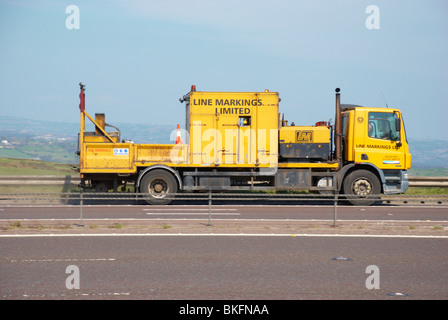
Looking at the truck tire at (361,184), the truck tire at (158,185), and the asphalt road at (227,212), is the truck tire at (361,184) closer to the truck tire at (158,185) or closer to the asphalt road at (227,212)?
the asphalt road at (227,212)

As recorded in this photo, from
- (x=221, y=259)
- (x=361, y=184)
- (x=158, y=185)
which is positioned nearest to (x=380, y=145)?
(x=361, y=184)

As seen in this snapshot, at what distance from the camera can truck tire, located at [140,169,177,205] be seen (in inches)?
794

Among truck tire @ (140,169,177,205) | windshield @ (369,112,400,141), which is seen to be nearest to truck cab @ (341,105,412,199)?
windshield @ (369,112,400,141)

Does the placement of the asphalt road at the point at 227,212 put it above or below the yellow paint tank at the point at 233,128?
below

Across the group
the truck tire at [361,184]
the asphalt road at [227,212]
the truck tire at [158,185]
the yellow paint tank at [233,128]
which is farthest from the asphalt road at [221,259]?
the truck tire at [361,184]

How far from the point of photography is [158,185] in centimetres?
2038

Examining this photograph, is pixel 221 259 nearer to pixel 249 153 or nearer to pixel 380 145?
pixel 249 153

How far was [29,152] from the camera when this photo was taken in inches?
4055

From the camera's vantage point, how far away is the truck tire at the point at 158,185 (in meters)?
20.2

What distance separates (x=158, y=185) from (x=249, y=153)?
129 inches

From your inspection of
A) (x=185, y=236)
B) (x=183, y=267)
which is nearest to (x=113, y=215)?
(x=185, y=236)

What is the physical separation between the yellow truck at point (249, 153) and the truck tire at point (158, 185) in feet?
0.11

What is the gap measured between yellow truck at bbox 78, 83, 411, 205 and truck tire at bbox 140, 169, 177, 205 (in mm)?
34
